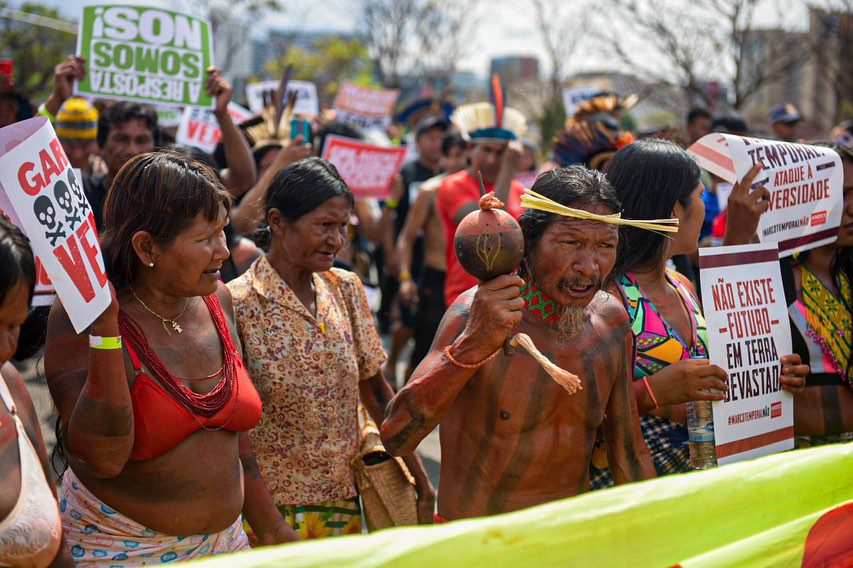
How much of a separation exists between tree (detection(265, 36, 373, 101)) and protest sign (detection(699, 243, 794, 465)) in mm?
25497

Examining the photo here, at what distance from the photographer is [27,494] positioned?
6.75 feet

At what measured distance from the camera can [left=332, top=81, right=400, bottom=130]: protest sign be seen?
11945 mm

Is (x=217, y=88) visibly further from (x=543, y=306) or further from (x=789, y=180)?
(x=543, y=306)

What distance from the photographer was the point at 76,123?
4969 millimetres

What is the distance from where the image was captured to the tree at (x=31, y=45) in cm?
1748

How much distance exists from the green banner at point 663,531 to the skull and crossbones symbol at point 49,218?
86 cm

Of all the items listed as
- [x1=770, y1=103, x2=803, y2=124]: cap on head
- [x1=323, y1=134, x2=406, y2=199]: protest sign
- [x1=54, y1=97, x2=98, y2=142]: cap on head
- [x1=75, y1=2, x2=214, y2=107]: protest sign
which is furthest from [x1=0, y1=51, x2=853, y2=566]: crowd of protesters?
[x1=770, y1=103, x2=803, y2=124]: cap on head

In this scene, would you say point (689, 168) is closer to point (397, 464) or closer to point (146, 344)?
point (397, 464)

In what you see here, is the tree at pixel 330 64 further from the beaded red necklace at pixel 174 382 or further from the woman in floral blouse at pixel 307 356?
the beaded red necklace at pixel 174 382

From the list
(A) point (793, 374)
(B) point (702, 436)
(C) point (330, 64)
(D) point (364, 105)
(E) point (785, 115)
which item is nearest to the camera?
(B) point (702, 436)

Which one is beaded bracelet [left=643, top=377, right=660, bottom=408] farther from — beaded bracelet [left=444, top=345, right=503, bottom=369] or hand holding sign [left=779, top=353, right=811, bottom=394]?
beaded bracelet [left=444, top=345, right=503, bottom=369]

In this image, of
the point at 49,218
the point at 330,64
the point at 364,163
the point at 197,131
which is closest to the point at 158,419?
the point at 49,218

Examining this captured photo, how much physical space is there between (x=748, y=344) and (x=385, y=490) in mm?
1330

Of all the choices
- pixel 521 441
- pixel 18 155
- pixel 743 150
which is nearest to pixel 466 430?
pixel 521 441
